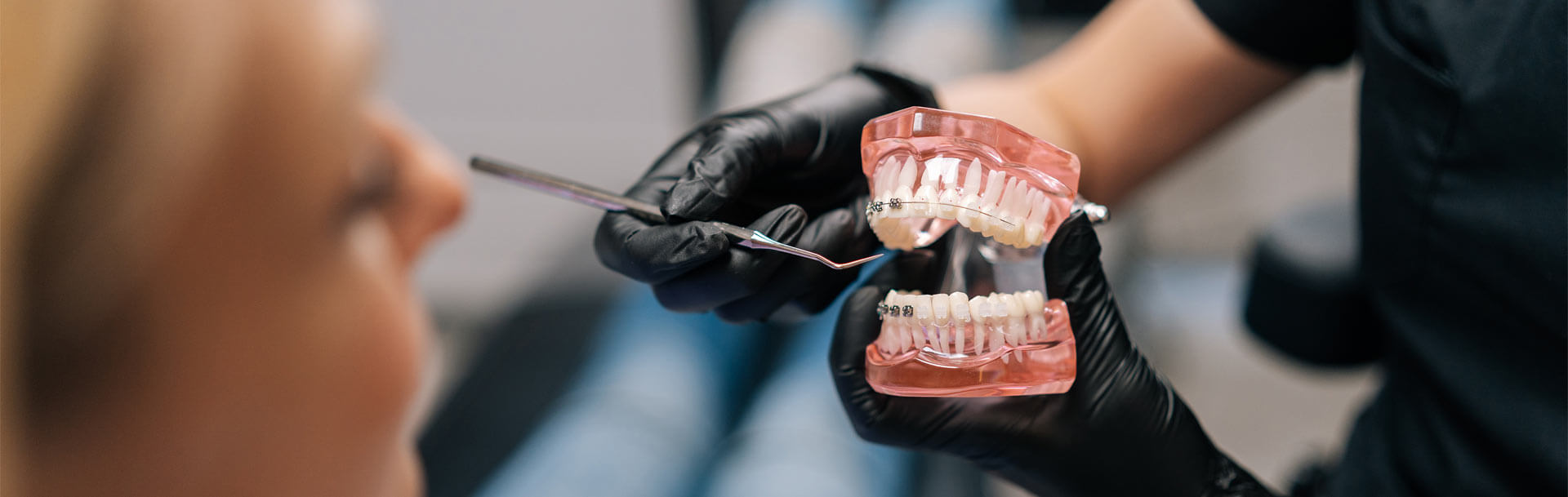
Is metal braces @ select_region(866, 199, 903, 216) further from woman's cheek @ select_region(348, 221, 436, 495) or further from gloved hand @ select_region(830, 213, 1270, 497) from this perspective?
woman's cheek @ select_region(348, 221, 436, 495)

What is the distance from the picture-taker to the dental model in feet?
1.79

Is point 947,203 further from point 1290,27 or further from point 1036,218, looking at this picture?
point 1290,27

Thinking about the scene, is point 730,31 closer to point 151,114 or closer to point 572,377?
point 572,377

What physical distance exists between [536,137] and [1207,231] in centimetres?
145

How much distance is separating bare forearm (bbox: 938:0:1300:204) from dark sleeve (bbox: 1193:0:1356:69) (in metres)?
0.02

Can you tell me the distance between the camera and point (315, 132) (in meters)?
0.57

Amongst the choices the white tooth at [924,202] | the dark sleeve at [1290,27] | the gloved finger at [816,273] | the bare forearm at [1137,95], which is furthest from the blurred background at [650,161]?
the white tooth at [924,202]

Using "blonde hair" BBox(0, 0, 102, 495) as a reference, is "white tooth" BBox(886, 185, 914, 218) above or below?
below

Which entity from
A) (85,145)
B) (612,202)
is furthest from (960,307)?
(85,145)

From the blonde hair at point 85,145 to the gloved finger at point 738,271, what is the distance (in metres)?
0.29

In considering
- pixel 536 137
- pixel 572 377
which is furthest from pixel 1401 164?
pixel 536 137

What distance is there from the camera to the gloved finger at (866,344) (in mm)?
603

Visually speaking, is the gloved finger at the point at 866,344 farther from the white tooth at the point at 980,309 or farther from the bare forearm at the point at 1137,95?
the bare forearm at the point at 1137,95

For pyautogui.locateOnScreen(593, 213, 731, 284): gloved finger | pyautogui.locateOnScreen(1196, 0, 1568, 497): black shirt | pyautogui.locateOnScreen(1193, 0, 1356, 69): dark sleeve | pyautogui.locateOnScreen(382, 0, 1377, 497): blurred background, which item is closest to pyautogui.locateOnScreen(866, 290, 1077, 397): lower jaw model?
pyautogui.locateOnScreen(593, 213, 731, 284): gloved finger
